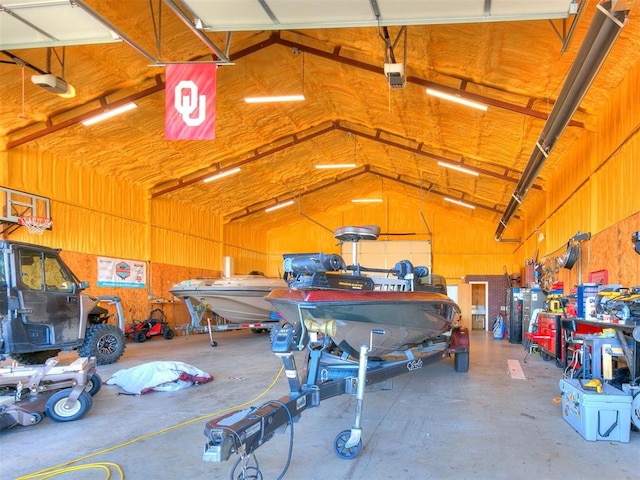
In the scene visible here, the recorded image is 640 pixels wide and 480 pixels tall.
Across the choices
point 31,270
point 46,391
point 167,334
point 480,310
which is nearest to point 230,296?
point 167,334

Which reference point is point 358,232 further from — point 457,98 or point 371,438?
point 457,98

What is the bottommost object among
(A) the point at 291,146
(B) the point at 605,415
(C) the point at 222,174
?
(B) the point at 605,415

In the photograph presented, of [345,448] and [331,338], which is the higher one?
[331,338]

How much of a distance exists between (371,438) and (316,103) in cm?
920

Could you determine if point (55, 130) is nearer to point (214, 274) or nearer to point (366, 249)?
point (214, 274)

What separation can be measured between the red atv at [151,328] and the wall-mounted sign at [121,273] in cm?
102

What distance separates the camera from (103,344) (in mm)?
7543

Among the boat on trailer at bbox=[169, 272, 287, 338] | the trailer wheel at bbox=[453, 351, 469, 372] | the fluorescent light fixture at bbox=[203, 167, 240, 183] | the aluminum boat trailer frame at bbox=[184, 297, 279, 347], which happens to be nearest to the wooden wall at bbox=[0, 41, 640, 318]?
the fluorescent light fixture at bbox=[203, 167, 240, 183]

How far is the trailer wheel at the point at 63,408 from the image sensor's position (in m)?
4.27

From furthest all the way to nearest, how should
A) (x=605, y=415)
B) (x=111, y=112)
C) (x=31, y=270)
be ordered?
(x=111, y=112) → (x=31, y=270) → (x=605, y=415)

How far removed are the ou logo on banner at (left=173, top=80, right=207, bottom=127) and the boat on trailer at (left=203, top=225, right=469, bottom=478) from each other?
277cm

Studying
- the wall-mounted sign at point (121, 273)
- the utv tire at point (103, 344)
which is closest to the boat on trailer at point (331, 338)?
the utv tire at point (103, 344)

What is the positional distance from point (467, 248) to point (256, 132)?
11.5 meters

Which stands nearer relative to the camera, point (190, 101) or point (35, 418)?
point (35, 418)
